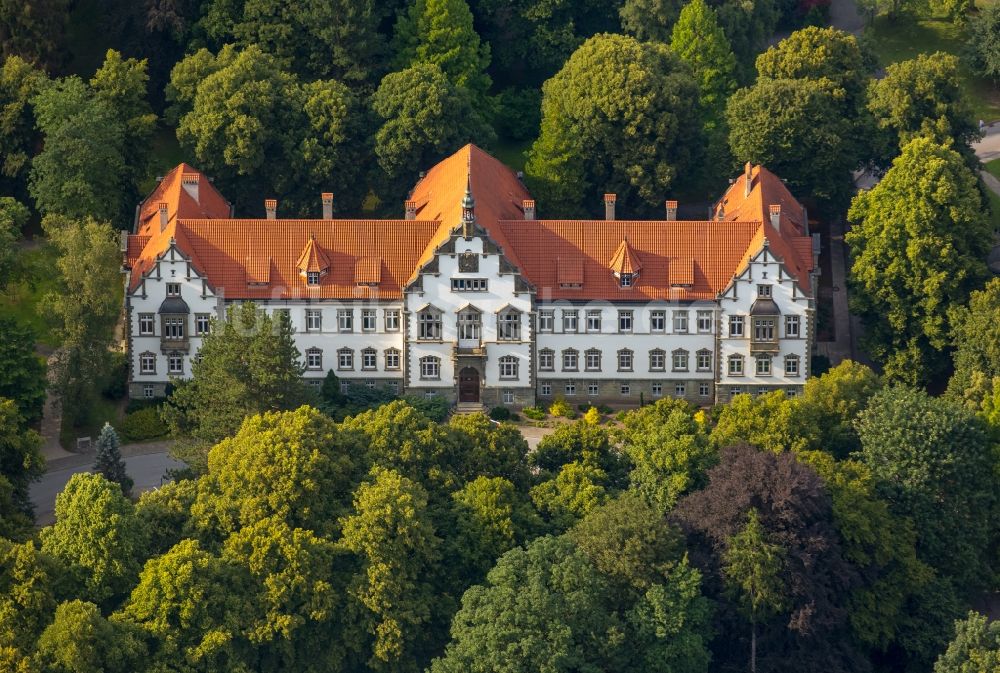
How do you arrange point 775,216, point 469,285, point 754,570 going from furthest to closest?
point 775,216
point 469,285
point 754,570

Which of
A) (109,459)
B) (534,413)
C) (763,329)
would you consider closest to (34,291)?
(109,459)

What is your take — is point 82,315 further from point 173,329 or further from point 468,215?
point 468,215

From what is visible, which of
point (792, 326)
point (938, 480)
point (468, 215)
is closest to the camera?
point (938, 480)

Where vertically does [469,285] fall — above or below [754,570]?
above

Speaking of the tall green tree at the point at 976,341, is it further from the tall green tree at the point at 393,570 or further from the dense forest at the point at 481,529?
the tall green tree at the point at 393,570

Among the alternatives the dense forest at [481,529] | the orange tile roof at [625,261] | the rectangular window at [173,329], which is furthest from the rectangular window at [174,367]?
the orange tile roof at [625,261]

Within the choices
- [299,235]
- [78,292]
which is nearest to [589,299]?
[299,235]

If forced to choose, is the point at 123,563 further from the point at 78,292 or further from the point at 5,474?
the point at 78,292
